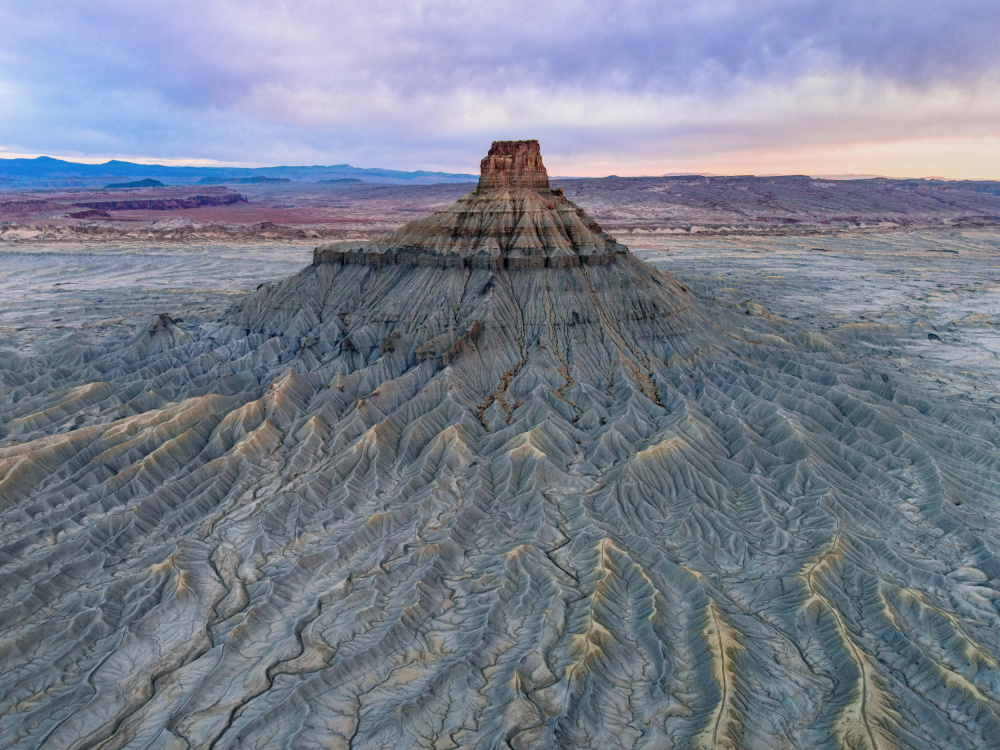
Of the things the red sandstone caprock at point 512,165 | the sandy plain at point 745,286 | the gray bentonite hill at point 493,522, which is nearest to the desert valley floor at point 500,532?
the gray bentonite hill at point 493,522

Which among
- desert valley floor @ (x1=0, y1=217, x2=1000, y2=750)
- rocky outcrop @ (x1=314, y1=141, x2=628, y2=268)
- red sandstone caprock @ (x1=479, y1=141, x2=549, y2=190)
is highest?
red sandstone caprock @ (x1=479, y1=141, x2=549, y2=190)

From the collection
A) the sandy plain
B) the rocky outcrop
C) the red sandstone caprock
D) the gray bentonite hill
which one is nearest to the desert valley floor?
the gray bentonite hill

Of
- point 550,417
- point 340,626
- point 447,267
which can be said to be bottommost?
point 340,626

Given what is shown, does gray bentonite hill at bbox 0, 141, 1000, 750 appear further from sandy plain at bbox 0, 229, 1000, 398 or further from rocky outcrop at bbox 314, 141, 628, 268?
sandy plain at bbox 0, 229, 1000, 398

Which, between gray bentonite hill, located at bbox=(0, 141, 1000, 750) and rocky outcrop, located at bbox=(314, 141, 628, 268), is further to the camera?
rocky outcrop, located at bbox=(314, 141, 628, 268)

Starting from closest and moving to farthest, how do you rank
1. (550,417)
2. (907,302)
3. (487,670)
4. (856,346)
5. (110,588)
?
(487,670) < (110,588) < (550,417) < (856,346) < (907,302)

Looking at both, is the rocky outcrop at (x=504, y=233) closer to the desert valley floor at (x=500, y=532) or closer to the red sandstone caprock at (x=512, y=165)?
the red sandstone caprock at (x=512, y=165)

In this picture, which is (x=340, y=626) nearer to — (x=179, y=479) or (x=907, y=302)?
(x=179, y=479)

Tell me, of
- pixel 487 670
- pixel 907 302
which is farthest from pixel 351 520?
pixel 907 302
